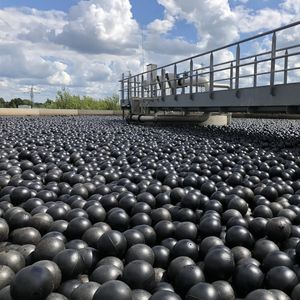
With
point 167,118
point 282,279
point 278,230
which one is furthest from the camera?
point 167,118

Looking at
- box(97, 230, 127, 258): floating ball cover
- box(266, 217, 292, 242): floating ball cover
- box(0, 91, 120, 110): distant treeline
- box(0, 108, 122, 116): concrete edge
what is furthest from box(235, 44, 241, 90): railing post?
box(0, 91, 120, 110): distant treeline

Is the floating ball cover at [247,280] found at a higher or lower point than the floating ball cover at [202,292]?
lower

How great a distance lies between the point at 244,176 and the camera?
605 centimetres

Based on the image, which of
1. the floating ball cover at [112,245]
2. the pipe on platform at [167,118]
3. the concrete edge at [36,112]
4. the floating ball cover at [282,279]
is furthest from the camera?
the concrete edge at [36,112]

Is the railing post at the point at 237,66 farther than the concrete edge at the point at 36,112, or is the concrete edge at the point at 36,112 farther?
the concrete edge at the point at 36,112

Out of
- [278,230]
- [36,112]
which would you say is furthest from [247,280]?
[36,112]

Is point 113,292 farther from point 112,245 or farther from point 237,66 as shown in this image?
point 237,66

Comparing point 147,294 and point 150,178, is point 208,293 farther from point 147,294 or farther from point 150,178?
point 150,178

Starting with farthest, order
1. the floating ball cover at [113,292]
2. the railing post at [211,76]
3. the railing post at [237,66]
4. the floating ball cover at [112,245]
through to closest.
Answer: the railing post at [211,76], the railing post at [237,66], the floating ball cover at [112,245], the floating ball cover at [113,292]

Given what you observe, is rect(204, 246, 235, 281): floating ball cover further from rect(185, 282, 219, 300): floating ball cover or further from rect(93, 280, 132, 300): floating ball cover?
rect(93, 280, 132, 300): floating ball cover

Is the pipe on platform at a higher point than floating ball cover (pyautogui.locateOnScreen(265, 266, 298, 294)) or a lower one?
higher

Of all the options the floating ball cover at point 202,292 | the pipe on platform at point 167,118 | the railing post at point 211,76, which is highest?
the railing post at point 211,76

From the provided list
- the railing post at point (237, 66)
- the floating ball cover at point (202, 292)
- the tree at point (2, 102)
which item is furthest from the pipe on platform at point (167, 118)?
the tree at point (2, 102)

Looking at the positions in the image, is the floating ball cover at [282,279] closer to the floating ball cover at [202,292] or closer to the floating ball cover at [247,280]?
the floating ball cover at [247,280]
